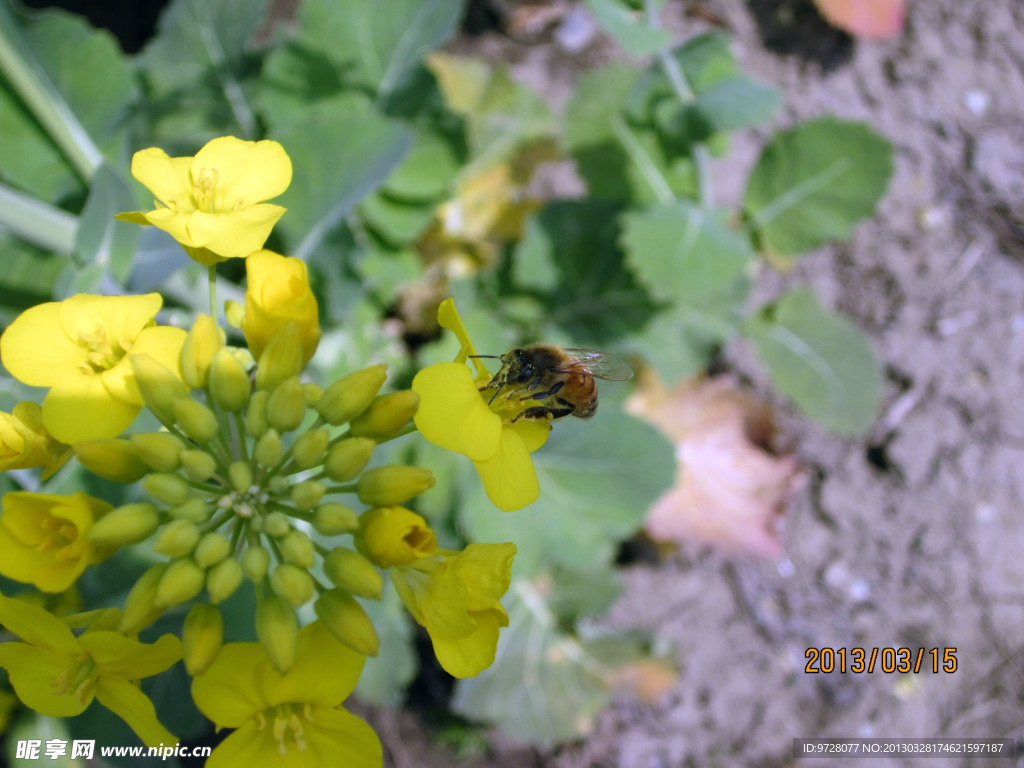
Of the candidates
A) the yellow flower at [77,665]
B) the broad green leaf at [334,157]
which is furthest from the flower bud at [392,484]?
the broad green leaf at [334,157]

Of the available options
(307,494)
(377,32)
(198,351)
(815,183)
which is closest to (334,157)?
(377,32)

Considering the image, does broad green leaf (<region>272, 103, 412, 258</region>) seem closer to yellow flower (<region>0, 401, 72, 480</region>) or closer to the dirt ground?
yellow flower (<region>0, 401, 72, 480</region>)

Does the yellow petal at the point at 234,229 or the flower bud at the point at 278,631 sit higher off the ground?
the yellow petal at the point at 234,229

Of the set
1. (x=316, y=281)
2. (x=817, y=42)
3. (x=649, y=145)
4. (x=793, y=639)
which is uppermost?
(x=817, y=42)

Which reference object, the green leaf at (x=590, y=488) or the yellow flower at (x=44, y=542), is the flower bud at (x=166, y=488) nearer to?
the yellow flower at (x=44, y=542)

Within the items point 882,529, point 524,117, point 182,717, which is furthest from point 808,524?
point 182,717

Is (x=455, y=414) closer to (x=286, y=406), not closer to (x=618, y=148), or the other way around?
(x=286, y=406)

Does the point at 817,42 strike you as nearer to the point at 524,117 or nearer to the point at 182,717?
the point at 524,117
